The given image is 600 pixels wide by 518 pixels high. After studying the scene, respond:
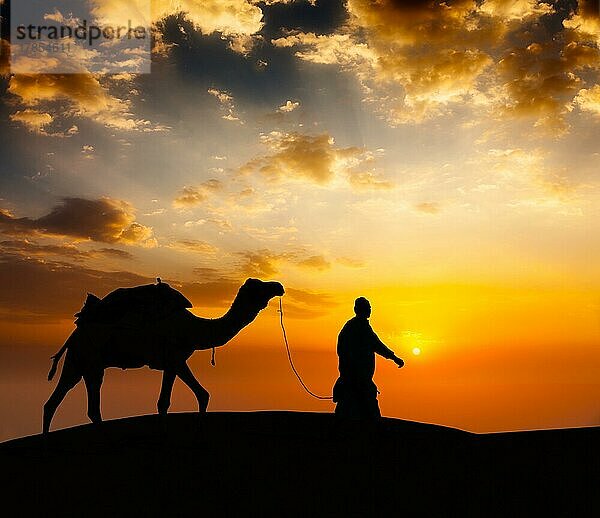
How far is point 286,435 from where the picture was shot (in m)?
14.9

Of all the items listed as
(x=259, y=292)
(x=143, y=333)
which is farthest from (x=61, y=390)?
(x=259, y=292)

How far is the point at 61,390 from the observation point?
52.0 feet

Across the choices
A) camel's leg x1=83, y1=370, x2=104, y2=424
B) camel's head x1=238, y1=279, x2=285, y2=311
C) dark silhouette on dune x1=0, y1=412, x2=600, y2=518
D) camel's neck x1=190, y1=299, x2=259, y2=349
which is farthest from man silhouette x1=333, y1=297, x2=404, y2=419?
camel's leg x1=83, y1=370, x2=104, y2=424

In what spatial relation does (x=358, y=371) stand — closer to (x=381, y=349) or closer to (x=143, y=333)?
(x=381, y=349)

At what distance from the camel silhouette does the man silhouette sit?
80.6 inches

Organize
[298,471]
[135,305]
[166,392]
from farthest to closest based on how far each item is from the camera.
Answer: [135,305] → [166,392] → [298,471]

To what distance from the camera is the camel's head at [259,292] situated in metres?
15.9

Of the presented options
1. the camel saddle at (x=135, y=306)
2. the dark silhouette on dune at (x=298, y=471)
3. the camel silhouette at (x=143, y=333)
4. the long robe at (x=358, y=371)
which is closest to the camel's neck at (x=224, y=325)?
the camel silhouette at (x=143, y=333)

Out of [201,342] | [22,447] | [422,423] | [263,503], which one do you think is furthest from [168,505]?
[422,423]

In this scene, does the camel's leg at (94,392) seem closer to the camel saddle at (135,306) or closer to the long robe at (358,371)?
the camel saddle at (135,306)

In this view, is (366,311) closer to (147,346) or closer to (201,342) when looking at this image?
(201,342)

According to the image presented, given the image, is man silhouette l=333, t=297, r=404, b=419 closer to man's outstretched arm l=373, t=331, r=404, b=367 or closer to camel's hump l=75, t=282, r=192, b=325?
man's outstretched arm l=373, t=331, r=404, b=367

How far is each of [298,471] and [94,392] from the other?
5.33m

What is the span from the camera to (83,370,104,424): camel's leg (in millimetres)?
15914
